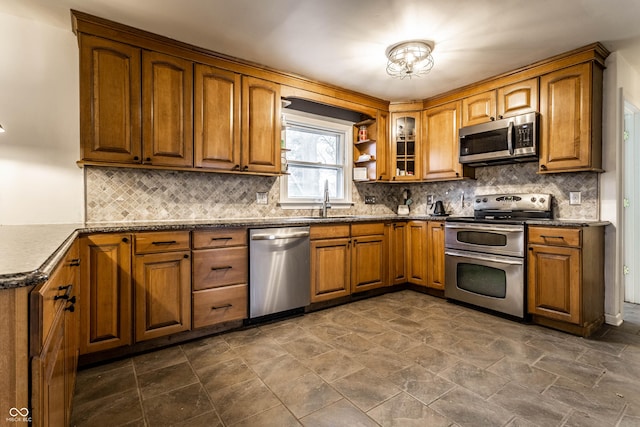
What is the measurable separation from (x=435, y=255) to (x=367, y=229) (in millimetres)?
870

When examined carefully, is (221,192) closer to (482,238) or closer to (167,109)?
(167,109)

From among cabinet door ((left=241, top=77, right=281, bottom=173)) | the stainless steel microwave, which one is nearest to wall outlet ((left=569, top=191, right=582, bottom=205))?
the stainless steel microwave

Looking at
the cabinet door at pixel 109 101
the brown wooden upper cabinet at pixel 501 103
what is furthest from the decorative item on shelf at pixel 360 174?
the cabinet door at pixel 109 101

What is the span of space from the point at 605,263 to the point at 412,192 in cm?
228

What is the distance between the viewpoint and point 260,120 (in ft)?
10.3

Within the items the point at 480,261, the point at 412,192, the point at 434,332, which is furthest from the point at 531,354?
the point at 412,192

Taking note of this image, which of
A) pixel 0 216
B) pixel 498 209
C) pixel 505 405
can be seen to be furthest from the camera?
pixel 498 209

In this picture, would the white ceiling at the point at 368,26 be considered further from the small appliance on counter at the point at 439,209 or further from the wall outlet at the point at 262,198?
the small appliance on counter at the point at 439,209

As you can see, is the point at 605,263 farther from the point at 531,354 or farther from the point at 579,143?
the point at 531,354

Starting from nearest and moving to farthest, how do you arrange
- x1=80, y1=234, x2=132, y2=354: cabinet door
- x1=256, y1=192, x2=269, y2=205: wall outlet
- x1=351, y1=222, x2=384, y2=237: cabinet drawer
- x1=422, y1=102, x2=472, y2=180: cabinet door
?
x1=80, y1=234, x2=132, y2=354: cabinet door → x1=256, y1=192, x2=269, y2=205: wall outlet → x1=351, y1=222, x2=384, y2=237: cabinet drawer → x1=422, y1=102, x2=472, y2=180: cabinet door

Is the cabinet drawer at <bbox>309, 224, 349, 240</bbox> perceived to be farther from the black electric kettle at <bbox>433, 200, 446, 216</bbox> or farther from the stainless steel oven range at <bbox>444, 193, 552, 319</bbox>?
the black electric kettle at <bbox>433, 200, 446, 216</bbox>

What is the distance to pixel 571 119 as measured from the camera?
2.87 m

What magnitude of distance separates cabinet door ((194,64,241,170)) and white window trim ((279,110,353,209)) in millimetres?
784

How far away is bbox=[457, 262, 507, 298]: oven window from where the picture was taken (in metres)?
3.10
